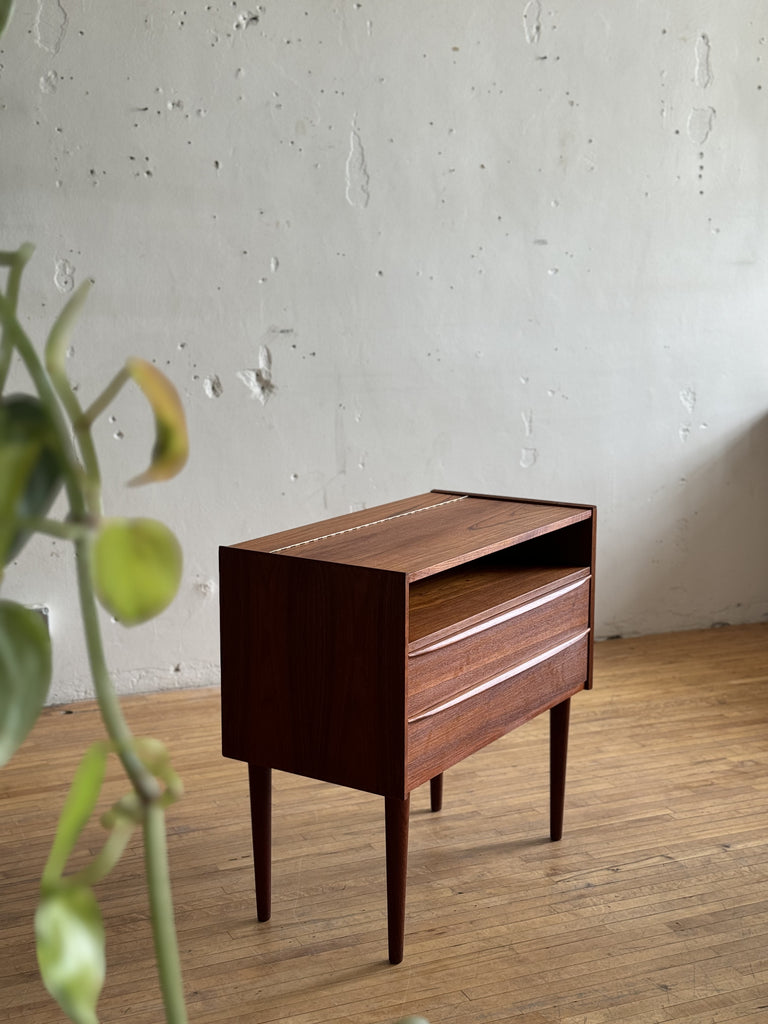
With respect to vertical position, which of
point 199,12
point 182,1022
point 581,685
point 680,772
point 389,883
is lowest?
point 680,772

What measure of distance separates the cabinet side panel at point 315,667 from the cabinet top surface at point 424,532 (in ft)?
0.16

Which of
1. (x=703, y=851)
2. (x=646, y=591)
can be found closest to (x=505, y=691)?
(x=703, y=851)

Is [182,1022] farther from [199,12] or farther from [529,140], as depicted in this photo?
[529,140]

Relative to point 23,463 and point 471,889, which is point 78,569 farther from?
point 471,889

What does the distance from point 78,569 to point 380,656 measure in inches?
69.4

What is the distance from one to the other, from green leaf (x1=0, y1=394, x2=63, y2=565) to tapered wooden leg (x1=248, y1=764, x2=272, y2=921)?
6.88 ft

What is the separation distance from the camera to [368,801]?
2957 millimetres

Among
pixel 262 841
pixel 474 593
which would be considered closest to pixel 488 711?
pixel 474 593

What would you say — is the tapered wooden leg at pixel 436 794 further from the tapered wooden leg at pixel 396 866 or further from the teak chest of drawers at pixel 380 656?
the tapered wooden leg at pixel 396 866

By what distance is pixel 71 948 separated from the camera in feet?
0.94

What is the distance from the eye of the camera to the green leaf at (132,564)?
267 millimetres

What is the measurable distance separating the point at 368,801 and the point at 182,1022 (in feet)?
8.84

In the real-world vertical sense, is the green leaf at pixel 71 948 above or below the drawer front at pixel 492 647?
above

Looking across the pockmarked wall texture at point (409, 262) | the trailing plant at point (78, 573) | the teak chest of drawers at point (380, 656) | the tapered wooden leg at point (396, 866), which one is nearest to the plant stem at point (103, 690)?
the trailing plant at point (78, 573)
